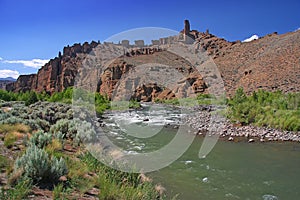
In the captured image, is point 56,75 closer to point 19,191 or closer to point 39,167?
point 39,167

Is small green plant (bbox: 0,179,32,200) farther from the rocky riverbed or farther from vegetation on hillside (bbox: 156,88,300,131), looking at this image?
vegetation on hillside (bbox: 156,88,300,131)

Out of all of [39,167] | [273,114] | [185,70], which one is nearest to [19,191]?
[39,167]

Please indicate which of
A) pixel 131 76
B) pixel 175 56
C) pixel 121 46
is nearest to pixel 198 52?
pixel 175 56

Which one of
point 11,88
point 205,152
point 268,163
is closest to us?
point 268,163

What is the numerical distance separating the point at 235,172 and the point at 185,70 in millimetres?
111074

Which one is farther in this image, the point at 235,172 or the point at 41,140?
the point at 235,172

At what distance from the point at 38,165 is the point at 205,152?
12.2 meters

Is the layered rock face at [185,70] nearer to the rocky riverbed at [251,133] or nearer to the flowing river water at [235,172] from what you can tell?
the rocky riverbed at [251,133]

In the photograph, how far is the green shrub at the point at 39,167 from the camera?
18.7 feet

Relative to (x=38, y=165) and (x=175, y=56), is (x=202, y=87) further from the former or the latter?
(x=38, y=165)

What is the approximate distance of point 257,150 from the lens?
16.9 m

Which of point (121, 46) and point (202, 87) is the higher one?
point (121, 46)

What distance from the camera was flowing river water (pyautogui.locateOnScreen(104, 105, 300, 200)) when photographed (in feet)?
31.8

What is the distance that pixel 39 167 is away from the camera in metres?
5.74
